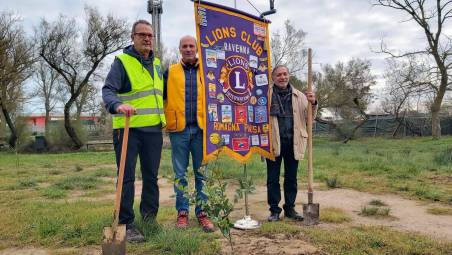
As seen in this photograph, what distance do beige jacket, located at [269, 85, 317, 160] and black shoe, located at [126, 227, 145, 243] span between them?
182 centimetres

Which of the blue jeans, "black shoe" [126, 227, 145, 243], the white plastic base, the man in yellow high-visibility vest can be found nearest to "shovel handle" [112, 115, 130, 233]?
the man in yellow high-visibility vest

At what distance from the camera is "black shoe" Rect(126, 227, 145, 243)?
387 centimetres

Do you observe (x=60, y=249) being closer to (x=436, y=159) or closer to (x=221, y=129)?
(x=221, y=129)

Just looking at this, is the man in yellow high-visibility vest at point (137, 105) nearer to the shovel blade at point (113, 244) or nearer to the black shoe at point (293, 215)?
the shovel blade at point (113, 244)

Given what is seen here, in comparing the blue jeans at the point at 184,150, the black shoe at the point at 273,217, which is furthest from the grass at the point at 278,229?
the blue jeans at the point at 184,150

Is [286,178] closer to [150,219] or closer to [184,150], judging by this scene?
[184,150]

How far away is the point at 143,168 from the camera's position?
413cm

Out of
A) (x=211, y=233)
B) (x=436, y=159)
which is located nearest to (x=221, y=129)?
(x=211, y=233)

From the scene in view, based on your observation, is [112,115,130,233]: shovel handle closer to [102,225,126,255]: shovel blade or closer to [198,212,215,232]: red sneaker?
[102,225,126,255]: shovel blade

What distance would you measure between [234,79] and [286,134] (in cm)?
91

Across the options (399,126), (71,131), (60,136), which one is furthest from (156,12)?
(399,126)

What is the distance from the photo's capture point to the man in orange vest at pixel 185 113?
4281 millimetres

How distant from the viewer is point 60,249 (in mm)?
3807

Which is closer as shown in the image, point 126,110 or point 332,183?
point 126,110
